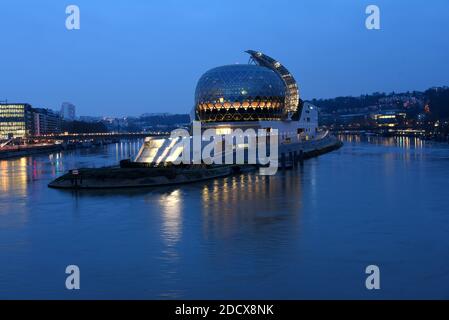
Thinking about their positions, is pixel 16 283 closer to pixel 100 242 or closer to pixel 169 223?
pixel 100 242

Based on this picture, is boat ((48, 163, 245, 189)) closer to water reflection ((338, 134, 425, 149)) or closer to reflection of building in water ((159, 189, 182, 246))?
reflection of building in water ((159, 189, 182, 246))

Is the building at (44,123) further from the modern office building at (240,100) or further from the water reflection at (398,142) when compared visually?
the modern office building at (240,100)

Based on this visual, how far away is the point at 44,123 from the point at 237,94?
11886 cm

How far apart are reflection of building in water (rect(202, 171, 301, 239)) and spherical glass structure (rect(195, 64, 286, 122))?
98.5 ft

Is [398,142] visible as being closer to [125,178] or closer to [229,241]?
[125,178]

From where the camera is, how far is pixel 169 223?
20969 millimetres

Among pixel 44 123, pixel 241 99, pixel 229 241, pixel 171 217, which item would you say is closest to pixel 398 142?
pixel 241 99

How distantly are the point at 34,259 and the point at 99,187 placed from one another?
52.9 feet

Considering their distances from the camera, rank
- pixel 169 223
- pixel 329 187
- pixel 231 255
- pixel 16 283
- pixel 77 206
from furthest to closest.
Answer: pixel 329 187, pixel 77 206, pixel 169 223, pixel 231 255, pixel 16 283

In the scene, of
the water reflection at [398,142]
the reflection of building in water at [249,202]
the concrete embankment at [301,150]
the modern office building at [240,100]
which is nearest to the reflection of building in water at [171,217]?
the reflection of building in water at [249,202]

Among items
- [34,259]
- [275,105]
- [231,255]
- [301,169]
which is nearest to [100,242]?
[34,259]

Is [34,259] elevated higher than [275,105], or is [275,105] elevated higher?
[275,105]

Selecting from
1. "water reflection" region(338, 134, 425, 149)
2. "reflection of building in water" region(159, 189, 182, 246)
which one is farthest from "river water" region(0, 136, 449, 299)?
"water reflection" region(338, 134, 425, 149)

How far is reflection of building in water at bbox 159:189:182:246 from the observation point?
18.5 metres
